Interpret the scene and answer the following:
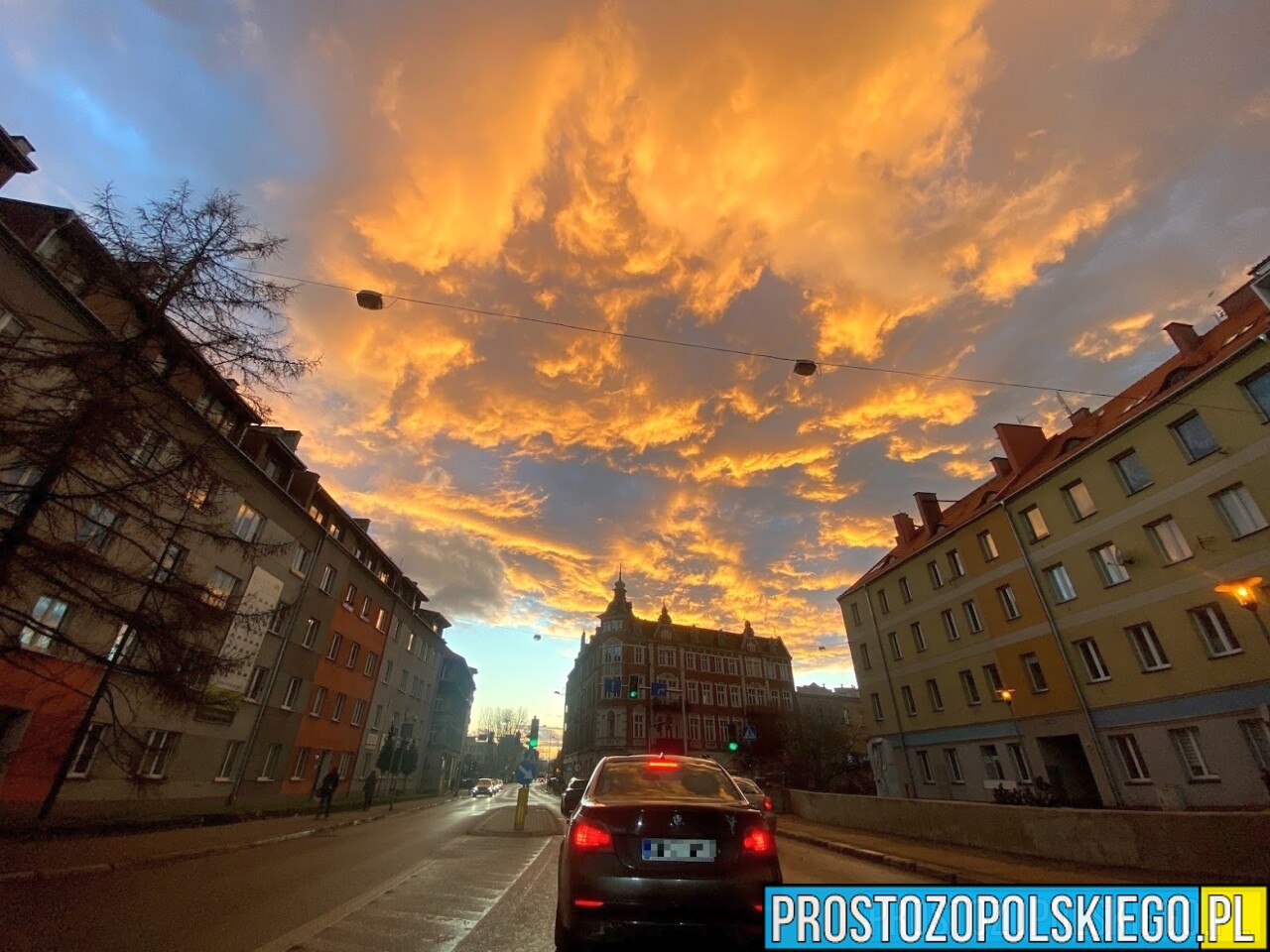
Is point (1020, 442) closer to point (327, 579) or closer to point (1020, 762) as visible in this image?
point (1020, 762)

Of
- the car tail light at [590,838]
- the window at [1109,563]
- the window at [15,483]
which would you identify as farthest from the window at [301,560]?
the window at [1109,563]

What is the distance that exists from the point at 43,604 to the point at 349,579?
632 inches

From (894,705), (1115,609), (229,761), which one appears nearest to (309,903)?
(229,761)

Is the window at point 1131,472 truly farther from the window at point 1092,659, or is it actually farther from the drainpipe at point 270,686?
the drainpipe at point 270,686

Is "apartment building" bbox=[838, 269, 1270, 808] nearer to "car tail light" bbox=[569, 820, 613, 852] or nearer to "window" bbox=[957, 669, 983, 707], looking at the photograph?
"window" bbox=[957, 669, 983, 707]

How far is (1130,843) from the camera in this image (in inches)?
357

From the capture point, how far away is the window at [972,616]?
2607 cm

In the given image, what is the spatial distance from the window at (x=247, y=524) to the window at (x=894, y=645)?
33.2 metres

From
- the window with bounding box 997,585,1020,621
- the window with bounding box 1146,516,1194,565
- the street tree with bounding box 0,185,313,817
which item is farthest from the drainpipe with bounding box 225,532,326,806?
the window with bounding box 1146,516,1194,565

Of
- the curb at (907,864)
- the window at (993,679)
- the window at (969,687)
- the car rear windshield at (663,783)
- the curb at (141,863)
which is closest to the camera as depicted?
the car rear windshield at (663,783)

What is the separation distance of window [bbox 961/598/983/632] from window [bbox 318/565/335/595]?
32.9 m

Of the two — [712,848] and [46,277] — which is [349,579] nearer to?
[46,277]

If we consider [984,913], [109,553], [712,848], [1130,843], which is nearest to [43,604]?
[109,553]

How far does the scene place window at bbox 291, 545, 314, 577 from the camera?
24.0 m
